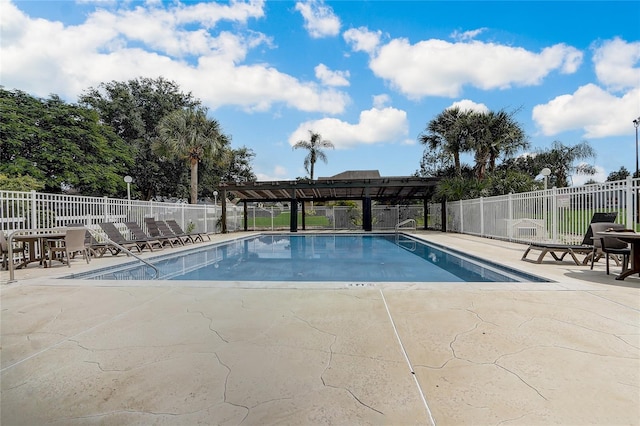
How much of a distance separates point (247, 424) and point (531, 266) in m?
6.86

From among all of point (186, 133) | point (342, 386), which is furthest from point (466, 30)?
point (186, 133)

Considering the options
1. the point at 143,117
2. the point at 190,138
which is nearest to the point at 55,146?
the point at 143,117

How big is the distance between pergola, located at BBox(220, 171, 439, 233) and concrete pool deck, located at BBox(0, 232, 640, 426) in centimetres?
1406

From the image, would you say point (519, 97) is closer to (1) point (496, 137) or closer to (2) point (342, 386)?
(1) point (496, 137)

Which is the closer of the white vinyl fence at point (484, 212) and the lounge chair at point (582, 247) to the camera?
the lounge chair at point (582, 247)

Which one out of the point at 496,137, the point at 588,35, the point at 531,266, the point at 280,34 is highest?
the point at 280,34

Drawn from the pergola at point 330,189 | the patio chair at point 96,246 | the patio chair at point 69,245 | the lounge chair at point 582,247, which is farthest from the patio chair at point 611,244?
the pergola at point 330,189

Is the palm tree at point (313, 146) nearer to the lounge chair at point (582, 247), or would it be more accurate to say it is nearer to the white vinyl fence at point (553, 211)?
the white vinyl fence at point (553, 211)

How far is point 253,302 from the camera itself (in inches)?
163

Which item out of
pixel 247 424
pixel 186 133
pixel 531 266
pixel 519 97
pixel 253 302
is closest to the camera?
pixel 247 424

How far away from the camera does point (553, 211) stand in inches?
375

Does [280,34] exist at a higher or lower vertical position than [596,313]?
higher

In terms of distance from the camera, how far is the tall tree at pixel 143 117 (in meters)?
26.6

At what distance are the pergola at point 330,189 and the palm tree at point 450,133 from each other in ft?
8.16
